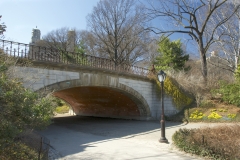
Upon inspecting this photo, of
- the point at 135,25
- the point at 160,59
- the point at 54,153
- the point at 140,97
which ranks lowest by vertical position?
the point at 54,153

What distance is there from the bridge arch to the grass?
19.2 ft

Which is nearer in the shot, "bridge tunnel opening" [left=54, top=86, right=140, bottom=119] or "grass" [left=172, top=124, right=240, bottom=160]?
"grass" [left=172, top=124, right=240, bottom=160]

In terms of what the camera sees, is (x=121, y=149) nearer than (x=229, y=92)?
Yes

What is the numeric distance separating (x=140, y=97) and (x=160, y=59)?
41.3 ft

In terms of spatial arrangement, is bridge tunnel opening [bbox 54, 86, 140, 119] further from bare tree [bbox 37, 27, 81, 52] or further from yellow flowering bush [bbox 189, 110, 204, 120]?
bare tree [bbox 37, 27, 81, 52]

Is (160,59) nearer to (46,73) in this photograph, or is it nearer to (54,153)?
(46,73)

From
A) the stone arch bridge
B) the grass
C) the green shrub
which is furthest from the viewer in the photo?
the stone arch bridge

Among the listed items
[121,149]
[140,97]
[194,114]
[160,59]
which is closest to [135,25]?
[160,59]

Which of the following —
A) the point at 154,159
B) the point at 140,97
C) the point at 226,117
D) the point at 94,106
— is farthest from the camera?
the point at 94,106

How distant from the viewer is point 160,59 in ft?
92.2

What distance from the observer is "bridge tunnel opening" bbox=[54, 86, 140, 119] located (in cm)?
1729

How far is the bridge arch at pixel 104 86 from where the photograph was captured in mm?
11066

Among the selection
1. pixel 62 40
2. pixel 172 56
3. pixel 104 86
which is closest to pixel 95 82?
pixel 104 86

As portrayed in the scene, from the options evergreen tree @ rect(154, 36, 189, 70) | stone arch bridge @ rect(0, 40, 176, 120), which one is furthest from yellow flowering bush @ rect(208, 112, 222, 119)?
evergreen tree @ rect(154, 36, 189, 70)
